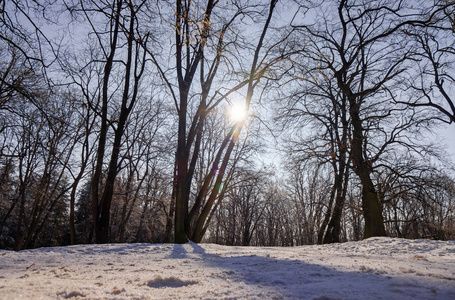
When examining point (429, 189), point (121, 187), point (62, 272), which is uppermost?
point (121, 187)

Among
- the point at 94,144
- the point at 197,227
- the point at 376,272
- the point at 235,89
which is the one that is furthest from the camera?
the point at 94,144

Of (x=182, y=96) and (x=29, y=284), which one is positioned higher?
(x=182, y=96)

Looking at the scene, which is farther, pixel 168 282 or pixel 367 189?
pixel 367 189

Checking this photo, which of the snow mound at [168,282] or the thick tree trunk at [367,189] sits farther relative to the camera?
the thick tree trunk at [367,189]

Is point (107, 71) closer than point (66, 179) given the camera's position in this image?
Yes

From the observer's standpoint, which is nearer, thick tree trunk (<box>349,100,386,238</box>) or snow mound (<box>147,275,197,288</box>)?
snow mound (<box>147,275,197,288</box>)

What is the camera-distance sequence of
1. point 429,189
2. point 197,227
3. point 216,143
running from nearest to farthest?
point 197,227, point 429,189, point 216,143

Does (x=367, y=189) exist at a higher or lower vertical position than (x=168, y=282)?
higher

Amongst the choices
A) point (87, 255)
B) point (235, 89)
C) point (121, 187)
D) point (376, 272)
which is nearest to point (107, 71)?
point (235, 89)

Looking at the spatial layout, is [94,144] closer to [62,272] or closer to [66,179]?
[66,179]

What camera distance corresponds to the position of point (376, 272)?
2.41m

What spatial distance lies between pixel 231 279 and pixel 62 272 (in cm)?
193

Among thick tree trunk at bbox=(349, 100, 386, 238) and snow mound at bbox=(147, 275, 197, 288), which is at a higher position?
thick tree trunk at bbox=(349, 100, 386, 238)

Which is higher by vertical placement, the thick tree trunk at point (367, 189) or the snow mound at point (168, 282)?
the thick tree trunk at point (367, 189)
